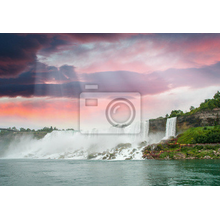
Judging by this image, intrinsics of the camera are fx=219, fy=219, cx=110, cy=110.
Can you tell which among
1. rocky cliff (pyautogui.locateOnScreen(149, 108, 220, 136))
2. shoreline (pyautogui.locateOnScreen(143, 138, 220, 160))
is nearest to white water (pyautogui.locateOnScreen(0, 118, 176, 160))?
rocky cliff (pyautogui.locateOnScreen(149, 108, 220, 136))

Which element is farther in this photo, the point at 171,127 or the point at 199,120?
the point at 171,127

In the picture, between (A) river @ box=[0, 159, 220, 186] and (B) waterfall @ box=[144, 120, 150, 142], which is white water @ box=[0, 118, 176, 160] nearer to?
(B) waterfall @ box=[144, 120, 150, 142]

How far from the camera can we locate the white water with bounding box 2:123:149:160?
36906mm

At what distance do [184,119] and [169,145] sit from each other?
25.3 ft

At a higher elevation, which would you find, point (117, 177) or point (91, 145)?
point (117, 177)

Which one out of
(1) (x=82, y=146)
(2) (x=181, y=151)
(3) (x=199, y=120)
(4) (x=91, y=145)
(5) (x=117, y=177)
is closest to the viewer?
(5) (x=117, y=177)

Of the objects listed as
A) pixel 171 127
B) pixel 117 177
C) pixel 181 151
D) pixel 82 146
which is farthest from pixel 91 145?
pixel 117 177

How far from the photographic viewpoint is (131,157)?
30984 mm

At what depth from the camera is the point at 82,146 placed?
47.3 m

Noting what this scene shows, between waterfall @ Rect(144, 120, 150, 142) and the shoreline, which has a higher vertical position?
waterfall @ Rect(144, 120, 150, 142)

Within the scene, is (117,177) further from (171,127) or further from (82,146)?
(82,146)

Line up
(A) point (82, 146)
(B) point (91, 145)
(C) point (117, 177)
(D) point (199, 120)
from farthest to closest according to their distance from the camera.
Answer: (A) point (82, 146) → (B) point (91, 145) → (D) point (199, 120) → (C) point (117, 177)
